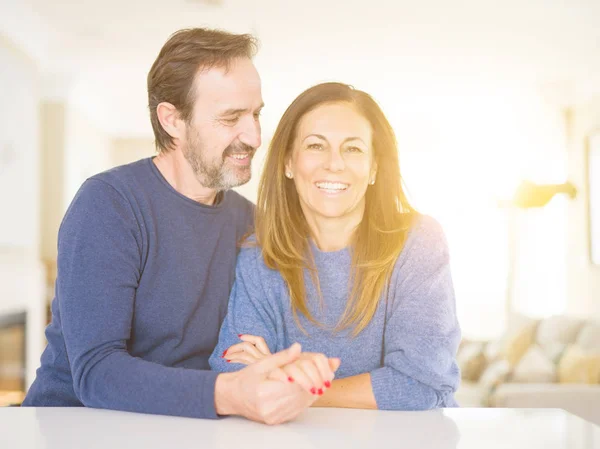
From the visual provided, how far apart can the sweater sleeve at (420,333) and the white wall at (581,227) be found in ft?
18.2

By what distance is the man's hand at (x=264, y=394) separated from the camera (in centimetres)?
112

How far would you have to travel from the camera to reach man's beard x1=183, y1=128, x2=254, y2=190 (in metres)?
1.75

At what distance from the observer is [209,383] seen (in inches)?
47.7

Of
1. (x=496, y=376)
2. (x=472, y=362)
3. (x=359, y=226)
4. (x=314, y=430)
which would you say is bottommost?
(x=472, y=362)

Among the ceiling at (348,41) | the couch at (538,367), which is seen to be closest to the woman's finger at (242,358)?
the couch at (538,367)

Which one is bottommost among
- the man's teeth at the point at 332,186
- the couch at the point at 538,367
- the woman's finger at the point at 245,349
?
the couch at the point at 538,367

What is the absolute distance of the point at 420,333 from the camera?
1.52m

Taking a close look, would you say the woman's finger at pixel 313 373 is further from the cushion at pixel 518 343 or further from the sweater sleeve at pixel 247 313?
the cushion at pixel 518 343

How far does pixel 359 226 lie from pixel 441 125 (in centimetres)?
765

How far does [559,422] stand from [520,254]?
7099 mm

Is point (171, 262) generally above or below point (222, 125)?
below

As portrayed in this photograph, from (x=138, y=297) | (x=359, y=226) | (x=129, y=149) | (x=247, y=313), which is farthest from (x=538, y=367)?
(x=129, y=149)

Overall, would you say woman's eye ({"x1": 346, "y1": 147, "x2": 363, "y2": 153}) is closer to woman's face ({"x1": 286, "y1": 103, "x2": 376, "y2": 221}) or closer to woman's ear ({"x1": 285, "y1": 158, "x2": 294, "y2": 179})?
woman's face ({"x1": 286, "y1": 103, "x2": 376, "y2": 221})

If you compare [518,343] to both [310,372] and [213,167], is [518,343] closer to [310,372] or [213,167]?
[213,167]
